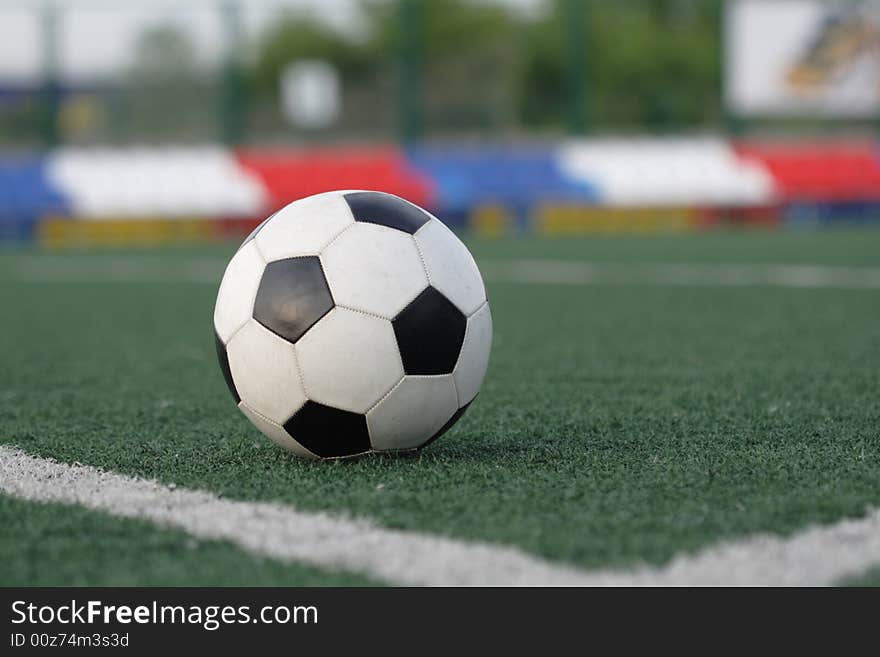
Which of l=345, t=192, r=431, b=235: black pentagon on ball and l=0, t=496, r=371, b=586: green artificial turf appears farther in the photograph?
l=345, t=192, r=431, b=235: black pentagon on ball

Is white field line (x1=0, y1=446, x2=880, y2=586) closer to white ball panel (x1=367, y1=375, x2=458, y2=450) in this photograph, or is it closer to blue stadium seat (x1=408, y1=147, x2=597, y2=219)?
white ball panel (x1=367, y1=375, x2=458, y2=450)

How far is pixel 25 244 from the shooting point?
59.1ft

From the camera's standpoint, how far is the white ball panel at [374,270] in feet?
9.49

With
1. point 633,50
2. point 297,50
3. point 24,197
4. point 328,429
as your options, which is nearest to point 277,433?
point 328,429

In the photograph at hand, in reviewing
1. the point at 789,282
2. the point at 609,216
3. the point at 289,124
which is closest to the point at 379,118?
the point at 289,124

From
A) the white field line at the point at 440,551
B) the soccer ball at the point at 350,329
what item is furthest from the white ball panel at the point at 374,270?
the white field line at the point at 440,551

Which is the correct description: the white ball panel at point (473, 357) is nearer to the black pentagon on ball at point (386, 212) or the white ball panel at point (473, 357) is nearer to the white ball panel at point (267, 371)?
the black pentagon on ball at point (386, 212)

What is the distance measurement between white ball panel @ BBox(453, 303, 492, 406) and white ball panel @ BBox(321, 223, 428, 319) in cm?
19

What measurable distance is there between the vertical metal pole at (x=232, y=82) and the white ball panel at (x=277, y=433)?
19108 mm

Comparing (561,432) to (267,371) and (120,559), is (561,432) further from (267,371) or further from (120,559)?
(120,559)

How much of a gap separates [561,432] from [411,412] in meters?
0.67

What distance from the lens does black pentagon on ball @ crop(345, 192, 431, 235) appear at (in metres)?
3.02

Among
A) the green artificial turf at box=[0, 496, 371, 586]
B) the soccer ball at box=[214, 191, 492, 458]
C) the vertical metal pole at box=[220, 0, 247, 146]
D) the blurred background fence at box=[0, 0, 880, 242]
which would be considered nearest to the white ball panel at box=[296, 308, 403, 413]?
the soccer ball at box=[214, 191, 492, 458]
